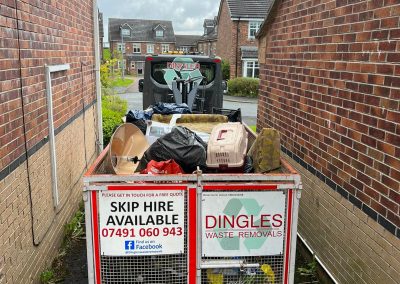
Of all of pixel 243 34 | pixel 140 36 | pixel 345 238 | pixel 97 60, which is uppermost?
pixel 140 36

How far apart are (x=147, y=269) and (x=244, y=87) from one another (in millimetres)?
26818

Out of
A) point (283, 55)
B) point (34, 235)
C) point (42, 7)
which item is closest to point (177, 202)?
point (34, 235)

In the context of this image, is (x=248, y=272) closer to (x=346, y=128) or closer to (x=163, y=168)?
(x=163, y=168)

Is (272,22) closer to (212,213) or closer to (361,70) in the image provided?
(361,70)

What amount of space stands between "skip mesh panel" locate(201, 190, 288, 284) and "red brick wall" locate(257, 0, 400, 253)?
2.96 ft

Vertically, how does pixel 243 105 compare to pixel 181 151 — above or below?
below

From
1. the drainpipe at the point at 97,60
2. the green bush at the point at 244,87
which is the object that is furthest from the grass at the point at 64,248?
the green bush at the point at 244,87

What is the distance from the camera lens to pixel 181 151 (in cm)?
368

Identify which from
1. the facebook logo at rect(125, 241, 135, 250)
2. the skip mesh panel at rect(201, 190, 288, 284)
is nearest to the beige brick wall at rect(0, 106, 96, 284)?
the facebook logo at rect(125, 241, 135, 250)

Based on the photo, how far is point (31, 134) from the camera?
4367mm

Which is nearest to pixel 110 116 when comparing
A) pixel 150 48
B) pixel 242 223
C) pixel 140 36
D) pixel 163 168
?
pixel 163 168

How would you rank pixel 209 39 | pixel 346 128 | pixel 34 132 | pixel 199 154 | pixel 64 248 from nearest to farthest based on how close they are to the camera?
pixel 199 154
pixel 346 128
pixel 34 132
pixel 64 248
pixel 209 39

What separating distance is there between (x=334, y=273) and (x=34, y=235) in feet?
10.0

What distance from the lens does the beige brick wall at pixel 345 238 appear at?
3.33 metres
